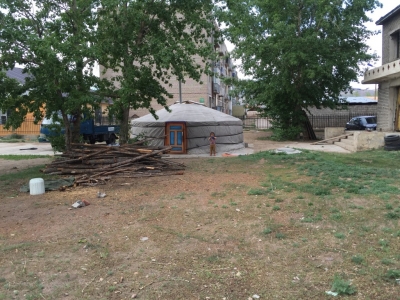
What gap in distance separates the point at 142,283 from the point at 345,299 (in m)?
1.88

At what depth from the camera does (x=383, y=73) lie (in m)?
17.3

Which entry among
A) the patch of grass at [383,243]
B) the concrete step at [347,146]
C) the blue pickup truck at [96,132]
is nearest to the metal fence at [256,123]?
the blue pickup truck at [96,132]

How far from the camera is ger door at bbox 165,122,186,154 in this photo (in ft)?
52.8

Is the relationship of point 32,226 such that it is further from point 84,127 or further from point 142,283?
point 84,127

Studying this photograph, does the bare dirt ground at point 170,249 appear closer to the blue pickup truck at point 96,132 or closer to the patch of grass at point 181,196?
the patch of grass at point 181,196

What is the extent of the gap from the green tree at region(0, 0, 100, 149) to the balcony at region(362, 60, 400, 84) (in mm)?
13045

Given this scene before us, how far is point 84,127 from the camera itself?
2014cm

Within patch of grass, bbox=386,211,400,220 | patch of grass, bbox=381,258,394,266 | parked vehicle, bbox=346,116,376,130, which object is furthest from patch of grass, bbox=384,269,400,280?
A: parked vehicle, bbox=346,116,376,130

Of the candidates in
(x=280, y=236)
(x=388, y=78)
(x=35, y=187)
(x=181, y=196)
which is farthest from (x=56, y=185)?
(x=388, y=78)

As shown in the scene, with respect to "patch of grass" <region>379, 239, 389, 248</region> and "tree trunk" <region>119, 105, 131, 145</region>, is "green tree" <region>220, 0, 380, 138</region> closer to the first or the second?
"tree trunk" <region>119, 105, 131, 145</region>

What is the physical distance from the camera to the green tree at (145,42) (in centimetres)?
987

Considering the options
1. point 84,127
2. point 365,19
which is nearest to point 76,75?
point 84,127

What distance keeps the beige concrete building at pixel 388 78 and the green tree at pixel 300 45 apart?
83 cm

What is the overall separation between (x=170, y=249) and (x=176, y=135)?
12.1m
